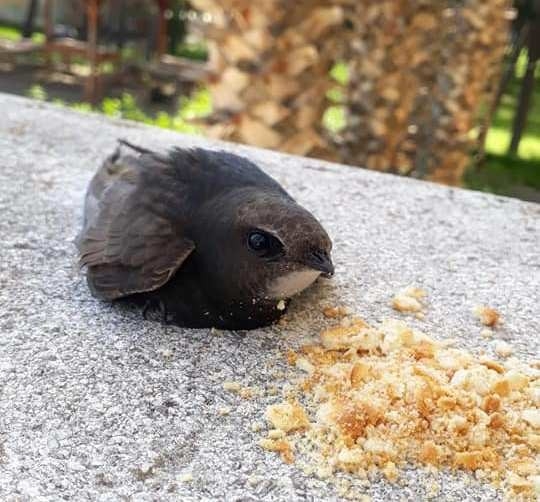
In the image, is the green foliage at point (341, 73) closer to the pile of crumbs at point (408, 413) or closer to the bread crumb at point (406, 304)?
the bread crumb at point (406, 304)

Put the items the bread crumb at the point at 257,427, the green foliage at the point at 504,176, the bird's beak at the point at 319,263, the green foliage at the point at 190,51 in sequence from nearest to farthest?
the bread crumb at the point at 257,427 → the bird's beak at the point at 319,263 → the green foliage at the point at 504,176 → the green foliage at the point at 190,51

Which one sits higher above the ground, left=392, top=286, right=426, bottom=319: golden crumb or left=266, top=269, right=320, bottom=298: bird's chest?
left=266, top=269, right=320, bottom=298: bird's chest

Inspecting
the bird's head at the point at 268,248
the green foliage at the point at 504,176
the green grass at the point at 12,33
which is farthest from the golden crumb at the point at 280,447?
the green grass at the point at 12,33

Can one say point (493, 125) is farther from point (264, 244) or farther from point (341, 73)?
point (264, 244)

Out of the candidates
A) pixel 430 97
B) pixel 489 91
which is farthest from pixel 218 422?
pixel 489 91

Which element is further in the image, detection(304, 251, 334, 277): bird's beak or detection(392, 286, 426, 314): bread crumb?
detection(392, 286, 426, 314): bread crumb

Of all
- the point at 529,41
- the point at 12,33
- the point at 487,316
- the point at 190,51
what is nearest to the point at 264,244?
the point at 487,316

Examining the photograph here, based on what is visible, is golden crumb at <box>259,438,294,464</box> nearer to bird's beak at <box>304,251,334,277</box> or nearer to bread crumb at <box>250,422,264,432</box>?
bread crumb at <box>250,422,264,432</box>

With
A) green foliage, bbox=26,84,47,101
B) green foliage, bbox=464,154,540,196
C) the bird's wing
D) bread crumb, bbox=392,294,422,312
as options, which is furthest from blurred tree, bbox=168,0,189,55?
bread crumb, bbox=392,294,422,312
